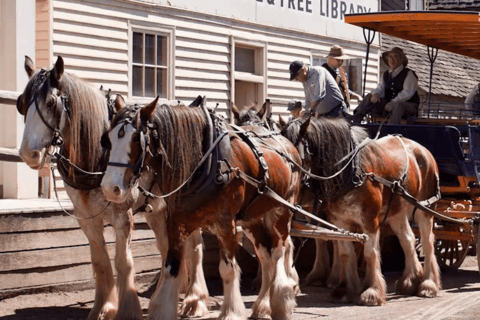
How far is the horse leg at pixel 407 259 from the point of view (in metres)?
10.0

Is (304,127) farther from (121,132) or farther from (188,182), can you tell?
(121,132)

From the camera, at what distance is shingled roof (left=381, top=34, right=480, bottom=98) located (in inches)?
890

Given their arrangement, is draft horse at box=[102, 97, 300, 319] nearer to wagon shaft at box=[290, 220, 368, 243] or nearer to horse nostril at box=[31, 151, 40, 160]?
horse nostril at box=[31, 151, 40, 160]

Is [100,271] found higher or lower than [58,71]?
lower

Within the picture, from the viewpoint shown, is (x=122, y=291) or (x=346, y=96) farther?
(x=346, y=96)

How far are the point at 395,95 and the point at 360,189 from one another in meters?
2.62

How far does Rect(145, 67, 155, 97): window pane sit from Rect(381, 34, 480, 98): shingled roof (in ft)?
28.0

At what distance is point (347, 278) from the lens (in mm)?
9344

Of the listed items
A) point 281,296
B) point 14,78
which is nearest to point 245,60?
point 14,78

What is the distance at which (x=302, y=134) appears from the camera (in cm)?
887

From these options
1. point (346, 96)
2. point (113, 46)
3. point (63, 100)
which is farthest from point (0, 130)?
point (63, 100)

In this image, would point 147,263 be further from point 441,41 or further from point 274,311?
point 441,41

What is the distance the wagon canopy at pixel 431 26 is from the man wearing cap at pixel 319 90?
1211 millimetres

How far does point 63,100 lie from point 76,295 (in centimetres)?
234
